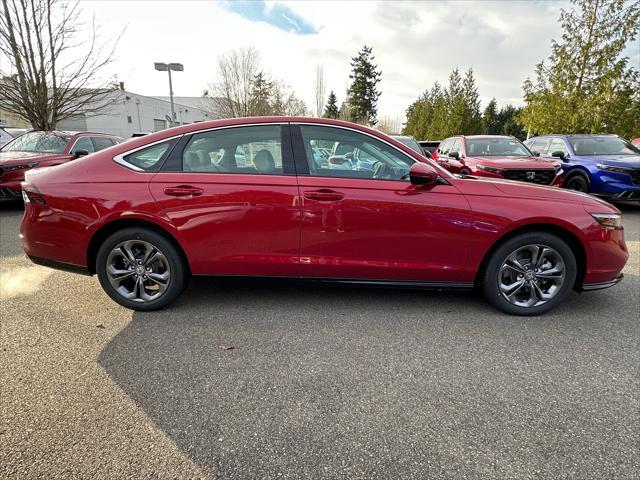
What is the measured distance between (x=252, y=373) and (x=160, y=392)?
0.55m

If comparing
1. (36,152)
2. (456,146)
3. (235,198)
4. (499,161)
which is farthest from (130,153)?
(456,146)

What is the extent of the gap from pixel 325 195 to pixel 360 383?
1.43m

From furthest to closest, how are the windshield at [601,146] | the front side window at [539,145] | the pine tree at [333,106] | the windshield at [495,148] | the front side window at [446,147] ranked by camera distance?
the pine tree at [333,106], the front side window at [446,147], the front side window at [539,145], the windshield at [495,148], the windshield at [601,146]

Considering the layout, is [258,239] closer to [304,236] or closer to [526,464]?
[304,236]

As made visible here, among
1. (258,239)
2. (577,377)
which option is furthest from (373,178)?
(577,377)

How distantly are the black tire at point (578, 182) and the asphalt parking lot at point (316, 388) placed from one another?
18.1ft

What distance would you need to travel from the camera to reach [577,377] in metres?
2.38

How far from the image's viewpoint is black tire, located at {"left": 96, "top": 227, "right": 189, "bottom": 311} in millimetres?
3107

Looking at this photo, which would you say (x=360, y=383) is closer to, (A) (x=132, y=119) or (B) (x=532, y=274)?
(B) (x=532, y=274)

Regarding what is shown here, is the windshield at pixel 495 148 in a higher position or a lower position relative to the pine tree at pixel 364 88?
lower

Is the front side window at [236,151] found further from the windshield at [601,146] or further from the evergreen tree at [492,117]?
the evergreen tree at [492,117]

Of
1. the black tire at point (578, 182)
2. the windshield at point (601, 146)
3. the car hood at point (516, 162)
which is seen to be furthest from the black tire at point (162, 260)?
the windshield at point (601, 146)

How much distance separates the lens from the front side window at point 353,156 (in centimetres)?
305

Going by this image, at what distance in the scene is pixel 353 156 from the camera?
3113 mm
